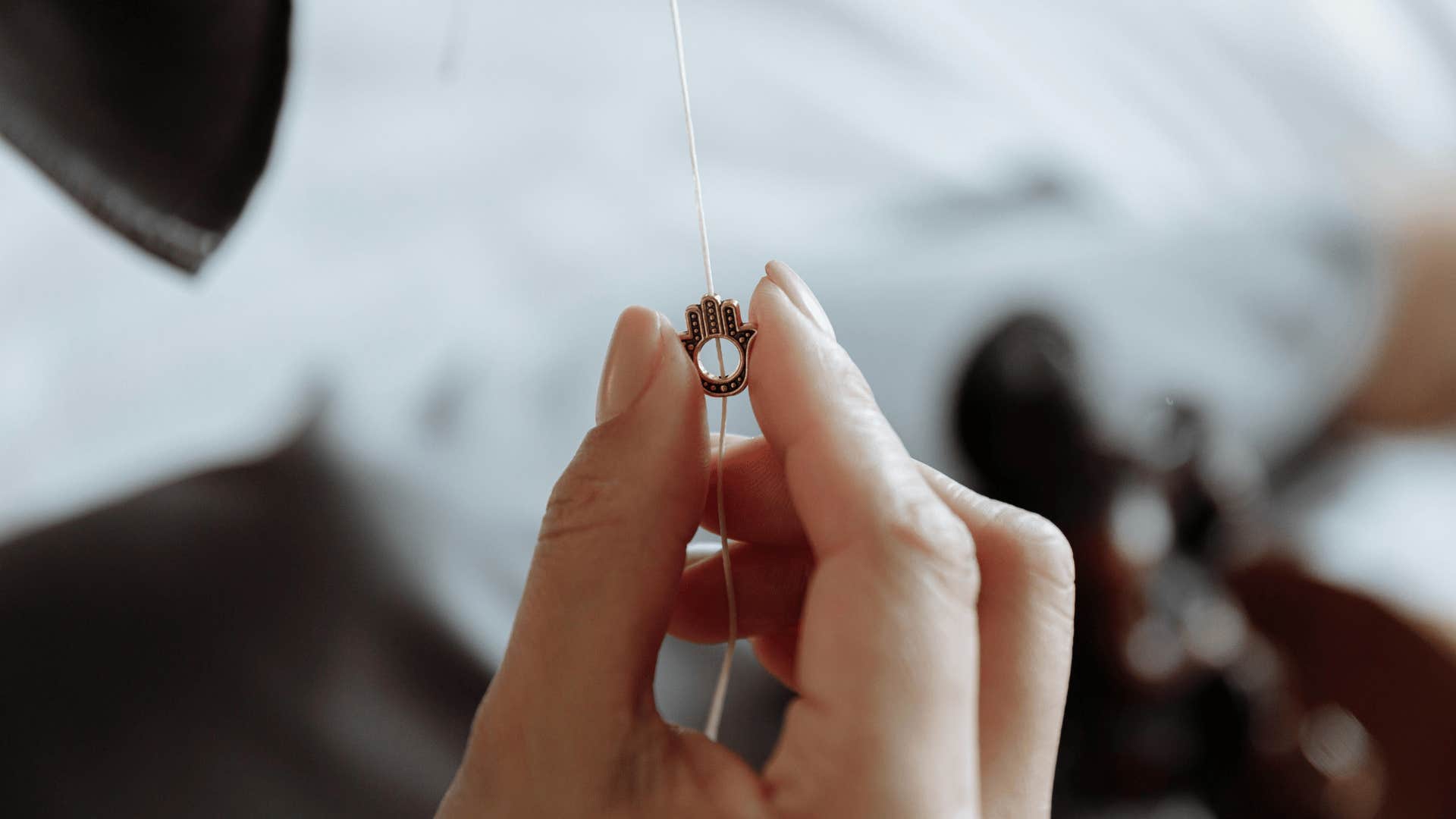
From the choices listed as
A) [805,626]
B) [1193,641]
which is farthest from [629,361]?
[1193,641]

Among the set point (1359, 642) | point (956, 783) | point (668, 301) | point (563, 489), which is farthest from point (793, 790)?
point (1359, 642)

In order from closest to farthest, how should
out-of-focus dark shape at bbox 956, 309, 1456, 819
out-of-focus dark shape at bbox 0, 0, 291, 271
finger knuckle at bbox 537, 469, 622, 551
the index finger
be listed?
the index finger, finger knuckle at bbox 537, 469, 622, 551, out-of-focus dark shape at bbox 0, 0, 291, 271, out-of-focus dark shape at bbox 956, 309, 1456, 819

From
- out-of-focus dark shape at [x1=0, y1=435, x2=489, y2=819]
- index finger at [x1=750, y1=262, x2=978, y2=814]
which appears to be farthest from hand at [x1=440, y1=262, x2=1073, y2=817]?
out-of-focus dark shape at [x1=0, y1=435, x2=489, y2=819]

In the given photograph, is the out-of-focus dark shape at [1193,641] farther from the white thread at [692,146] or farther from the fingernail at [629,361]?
the fingernail at [629,361]

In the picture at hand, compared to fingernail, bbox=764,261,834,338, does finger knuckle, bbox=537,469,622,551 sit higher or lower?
lower

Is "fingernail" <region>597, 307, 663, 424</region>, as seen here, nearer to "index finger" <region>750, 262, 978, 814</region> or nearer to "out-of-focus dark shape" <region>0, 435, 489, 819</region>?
"index finger" <region>750, 262, 978, 814</region>

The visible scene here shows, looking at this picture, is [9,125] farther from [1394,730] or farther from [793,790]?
[1394,730]

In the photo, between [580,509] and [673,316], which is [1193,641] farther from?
[580,509]

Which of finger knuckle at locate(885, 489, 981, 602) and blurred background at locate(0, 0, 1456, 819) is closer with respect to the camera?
finger knuckle at locate(885, 489, 981, 602)
